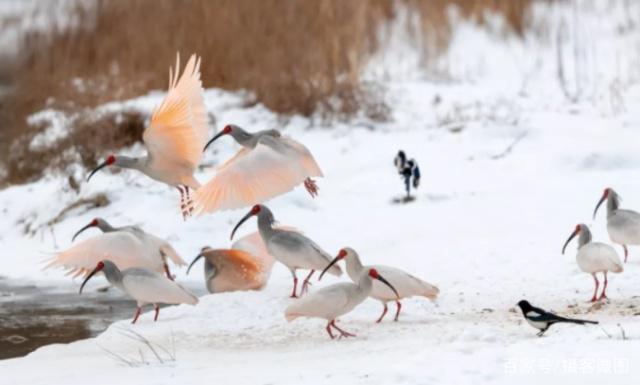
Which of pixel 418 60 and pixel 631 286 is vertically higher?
pixel 418 60

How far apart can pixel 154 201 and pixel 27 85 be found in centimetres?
684

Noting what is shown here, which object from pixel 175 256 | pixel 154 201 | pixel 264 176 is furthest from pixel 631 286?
pixel 154 201

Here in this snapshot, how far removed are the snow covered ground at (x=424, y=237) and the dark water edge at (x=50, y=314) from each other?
0.38 meters

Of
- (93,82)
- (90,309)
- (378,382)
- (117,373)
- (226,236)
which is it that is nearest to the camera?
(378,382)

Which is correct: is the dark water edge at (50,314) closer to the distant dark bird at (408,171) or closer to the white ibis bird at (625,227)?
the white ibis bird at (625,227)

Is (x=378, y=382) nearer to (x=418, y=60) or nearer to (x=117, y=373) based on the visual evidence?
(x=117, y=373)

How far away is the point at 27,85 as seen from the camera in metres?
19.8

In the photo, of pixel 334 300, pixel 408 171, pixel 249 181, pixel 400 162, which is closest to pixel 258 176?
pixel 249 181

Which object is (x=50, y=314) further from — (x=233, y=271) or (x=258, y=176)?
(x=258, y=176)

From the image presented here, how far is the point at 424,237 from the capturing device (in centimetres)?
1212

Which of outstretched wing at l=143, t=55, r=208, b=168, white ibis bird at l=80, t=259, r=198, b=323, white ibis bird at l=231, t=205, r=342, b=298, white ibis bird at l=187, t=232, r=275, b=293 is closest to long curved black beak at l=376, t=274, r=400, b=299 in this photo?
white ibis bird at l=231, t=205, r=342, b=298

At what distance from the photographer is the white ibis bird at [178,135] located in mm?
8453

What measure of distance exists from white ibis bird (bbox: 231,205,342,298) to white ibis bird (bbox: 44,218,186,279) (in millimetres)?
864

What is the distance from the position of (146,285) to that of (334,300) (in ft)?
5.61
